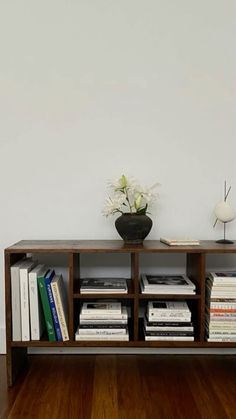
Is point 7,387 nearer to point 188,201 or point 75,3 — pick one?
point 188,201

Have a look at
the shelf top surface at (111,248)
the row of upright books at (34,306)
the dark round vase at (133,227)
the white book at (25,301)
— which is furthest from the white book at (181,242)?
the white book at (25,301)

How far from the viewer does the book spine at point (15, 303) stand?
176 cm

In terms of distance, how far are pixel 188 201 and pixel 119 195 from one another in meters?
0.43

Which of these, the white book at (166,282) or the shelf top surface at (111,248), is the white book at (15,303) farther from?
the white book at (166,282)

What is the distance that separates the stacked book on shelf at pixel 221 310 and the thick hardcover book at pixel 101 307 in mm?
459

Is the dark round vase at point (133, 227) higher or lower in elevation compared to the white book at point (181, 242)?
higher

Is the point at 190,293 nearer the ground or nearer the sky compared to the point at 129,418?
nearer the sky

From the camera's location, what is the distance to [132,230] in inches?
72.7

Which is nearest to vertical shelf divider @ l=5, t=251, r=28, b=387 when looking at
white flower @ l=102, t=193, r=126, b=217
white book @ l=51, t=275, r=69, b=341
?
white book @ l=51, t=275, r=69, b=341

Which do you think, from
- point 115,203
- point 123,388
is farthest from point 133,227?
point 123,388

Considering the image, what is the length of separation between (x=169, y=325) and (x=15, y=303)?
769 mm

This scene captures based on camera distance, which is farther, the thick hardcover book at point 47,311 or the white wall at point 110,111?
the white wall at point 110,111

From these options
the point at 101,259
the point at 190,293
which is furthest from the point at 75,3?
the point at 190,293

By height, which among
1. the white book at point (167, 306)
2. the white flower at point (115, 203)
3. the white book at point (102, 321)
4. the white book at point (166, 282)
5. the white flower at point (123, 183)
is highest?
the white flower at point (123, 183)
